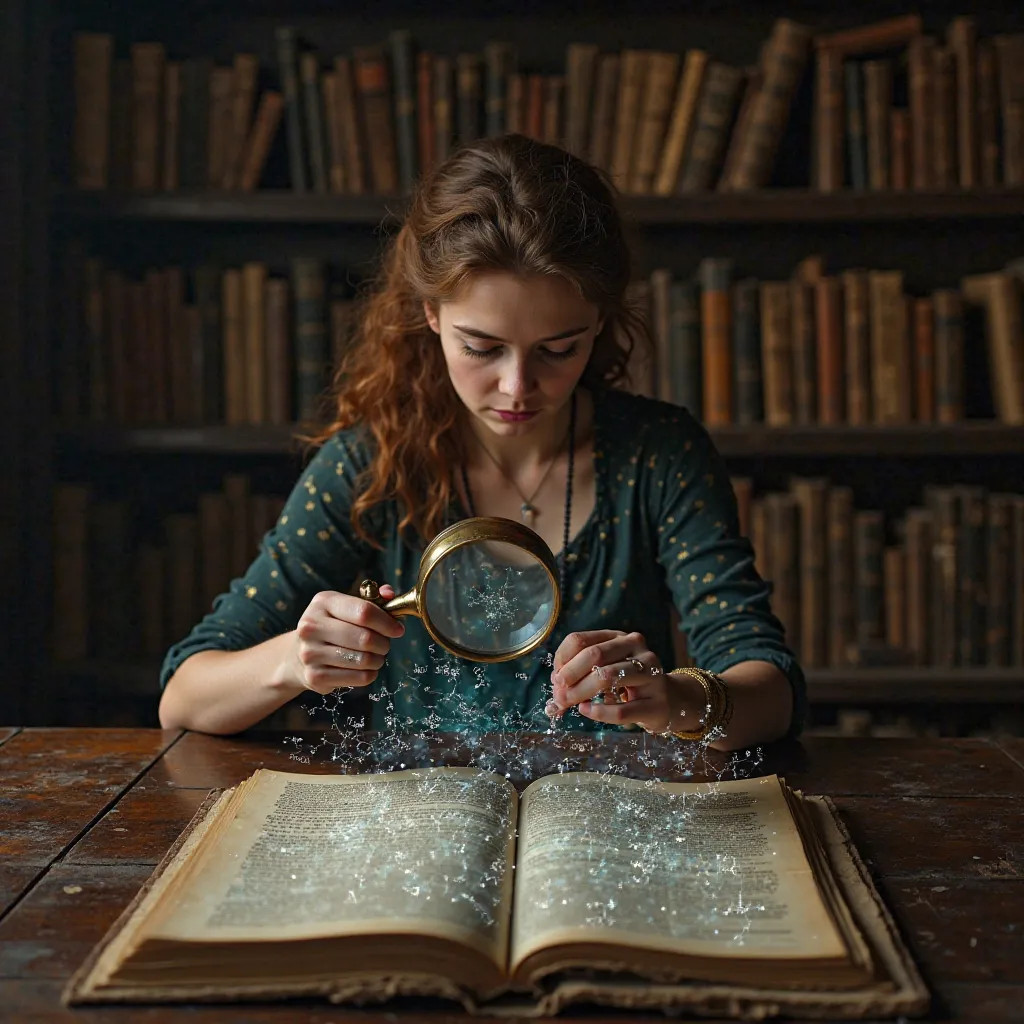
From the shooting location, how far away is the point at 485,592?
4.60 ft

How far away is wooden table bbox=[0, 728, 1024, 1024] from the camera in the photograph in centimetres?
94

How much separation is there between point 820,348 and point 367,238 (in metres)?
1.13

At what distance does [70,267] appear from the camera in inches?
115

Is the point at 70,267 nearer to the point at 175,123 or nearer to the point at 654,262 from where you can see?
the point at 175,123

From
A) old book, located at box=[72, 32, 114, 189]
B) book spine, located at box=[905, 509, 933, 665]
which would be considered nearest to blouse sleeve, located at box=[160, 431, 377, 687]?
old book, located at box=[72, 32, 114, 189]

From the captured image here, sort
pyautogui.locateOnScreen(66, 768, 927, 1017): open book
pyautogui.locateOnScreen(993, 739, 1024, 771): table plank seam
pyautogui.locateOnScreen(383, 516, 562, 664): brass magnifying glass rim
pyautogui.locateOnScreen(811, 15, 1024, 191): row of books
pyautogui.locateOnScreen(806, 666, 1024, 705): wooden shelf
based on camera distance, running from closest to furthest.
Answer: pyautogui.locateOnScreen(66, 768, 927, 1017): open book
pyautogui.locateOnScreen(383, 516, 562, 664): brass magnifying glass rim
pyautogui.locateOnScreen(993, 739, 1024, 771): table plank seam
pyautogui.locateOnScreen(811, 15, 1024, 191): row of books
pyautogui.locateOnScreen(806, 666, 1024, 705): wooden shelf

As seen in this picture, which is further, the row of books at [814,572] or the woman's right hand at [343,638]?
→ the row of books at [814,572]

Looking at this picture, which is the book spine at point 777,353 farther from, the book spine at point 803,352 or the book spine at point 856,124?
the book spine at point 856,124

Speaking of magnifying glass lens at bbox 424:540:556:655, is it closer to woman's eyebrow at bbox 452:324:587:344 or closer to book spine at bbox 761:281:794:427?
woman's eyebrow at bbox 452:324:587:344

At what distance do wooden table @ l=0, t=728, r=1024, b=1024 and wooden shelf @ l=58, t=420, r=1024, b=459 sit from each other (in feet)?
4.49

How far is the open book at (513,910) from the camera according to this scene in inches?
35.9

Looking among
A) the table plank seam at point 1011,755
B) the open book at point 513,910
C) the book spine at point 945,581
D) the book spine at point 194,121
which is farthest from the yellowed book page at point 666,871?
the book spine at point 194,121

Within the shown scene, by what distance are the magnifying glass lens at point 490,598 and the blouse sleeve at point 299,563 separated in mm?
557

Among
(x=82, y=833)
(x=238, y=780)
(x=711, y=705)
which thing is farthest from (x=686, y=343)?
(x=82, y=833)
